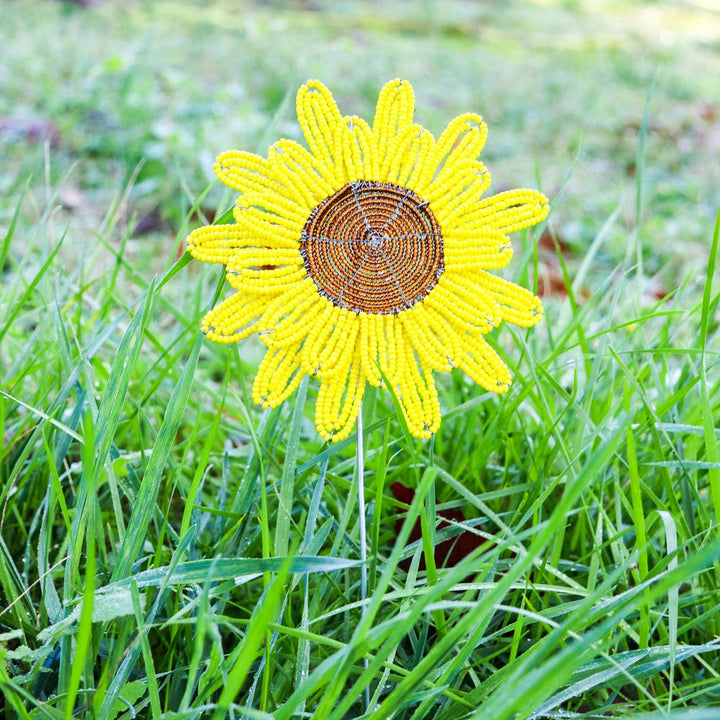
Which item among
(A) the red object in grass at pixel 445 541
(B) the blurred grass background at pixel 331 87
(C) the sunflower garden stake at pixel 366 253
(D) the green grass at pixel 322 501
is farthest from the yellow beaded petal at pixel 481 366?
(B) the blurred grass background at pixel 331 87

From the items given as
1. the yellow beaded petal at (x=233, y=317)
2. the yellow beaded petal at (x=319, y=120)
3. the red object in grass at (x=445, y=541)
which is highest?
the yellow beaded petal at (x=319, y=120)

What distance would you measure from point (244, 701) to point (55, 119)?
2.37 metres

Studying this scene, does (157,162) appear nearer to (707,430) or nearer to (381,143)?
(381,143)

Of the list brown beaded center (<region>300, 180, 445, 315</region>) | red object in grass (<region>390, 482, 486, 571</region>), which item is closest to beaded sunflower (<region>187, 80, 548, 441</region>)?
brown beaded center (<region>300, 180, 445, 315</region>)

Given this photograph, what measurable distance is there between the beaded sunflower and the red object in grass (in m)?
0.19

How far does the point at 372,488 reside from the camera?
84cm

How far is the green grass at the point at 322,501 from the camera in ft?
1.93

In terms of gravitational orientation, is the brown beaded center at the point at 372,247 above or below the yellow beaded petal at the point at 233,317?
above

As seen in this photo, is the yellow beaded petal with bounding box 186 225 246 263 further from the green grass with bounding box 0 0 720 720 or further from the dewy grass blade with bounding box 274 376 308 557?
the dewy grass blade with bounding box 274 376 308 557

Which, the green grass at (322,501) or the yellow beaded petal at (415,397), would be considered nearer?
the green grass at (322,501)

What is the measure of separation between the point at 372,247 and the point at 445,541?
0.38 metres

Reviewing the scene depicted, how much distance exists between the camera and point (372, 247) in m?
0.67

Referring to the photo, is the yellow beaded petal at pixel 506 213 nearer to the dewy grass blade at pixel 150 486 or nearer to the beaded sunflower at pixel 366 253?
the beaded sunflower at pixel 366 253

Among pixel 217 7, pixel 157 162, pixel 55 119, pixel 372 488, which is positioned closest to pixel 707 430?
pixel 372 488
